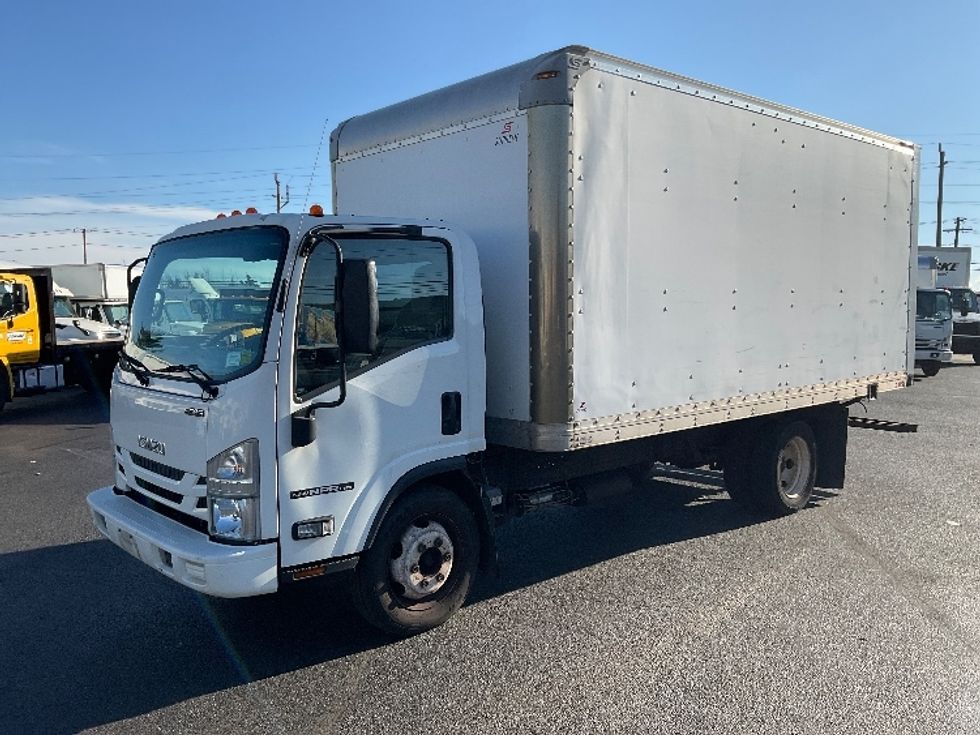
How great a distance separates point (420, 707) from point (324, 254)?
2.28m

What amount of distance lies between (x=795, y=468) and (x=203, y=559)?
5.57 meters

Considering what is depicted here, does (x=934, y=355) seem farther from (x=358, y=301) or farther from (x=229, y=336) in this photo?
(x=229, y=336)

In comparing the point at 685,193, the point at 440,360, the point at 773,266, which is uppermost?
the point at 685,193

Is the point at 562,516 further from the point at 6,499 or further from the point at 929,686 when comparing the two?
the point at 6,499

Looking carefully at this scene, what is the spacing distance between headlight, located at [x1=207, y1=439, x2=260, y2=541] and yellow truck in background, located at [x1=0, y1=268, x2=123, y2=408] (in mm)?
11086

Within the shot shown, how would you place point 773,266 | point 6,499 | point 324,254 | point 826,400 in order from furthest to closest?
point 6,499 < point 826,400 < point 773,266 < point 324,254

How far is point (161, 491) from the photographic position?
435 cm

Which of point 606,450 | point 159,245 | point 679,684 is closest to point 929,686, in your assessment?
point 679,684

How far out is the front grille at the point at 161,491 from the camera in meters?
4.20

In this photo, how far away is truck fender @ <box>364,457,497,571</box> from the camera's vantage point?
4328 mm

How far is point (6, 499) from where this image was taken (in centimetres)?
819

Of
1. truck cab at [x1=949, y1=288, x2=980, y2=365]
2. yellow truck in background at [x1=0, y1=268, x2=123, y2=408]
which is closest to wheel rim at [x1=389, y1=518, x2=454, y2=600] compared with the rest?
yellow truck in background at [x1=0, y1=268, x2=123, y2=408]

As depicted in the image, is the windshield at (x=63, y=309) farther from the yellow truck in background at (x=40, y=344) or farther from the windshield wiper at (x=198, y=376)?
the windshield wiper at (x=198, y=376)

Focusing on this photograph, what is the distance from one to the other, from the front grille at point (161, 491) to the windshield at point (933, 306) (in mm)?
19799
